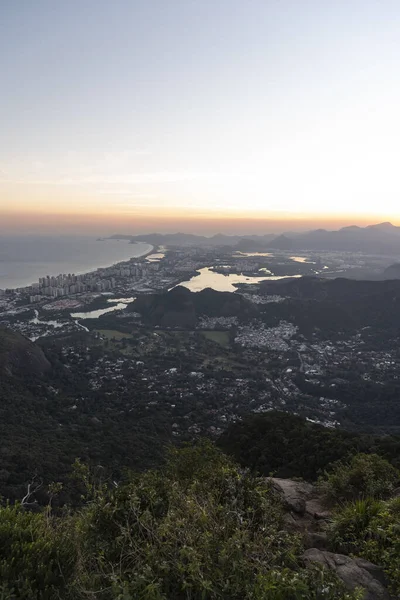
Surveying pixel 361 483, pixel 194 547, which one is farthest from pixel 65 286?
pixel 194 547

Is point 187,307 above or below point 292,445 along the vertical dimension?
below

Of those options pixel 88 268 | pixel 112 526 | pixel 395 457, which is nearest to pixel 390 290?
pixel 395 457

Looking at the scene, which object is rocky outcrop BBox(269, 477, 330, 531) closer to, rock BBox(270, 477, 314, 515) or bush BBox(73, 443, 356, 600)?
rock BBox(270, 477, 314, 515)

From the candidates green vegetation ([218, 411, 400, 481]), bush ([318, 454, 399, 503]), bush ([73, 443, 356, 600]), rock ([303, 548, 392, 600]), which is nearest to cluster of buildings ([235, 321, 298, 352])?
green vegetation ([218, 411, 400, 481])

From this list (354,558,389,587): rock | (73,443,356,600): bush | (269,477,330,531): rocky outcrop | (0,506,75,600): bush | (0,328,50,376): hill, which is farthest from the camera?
(0,328,50,376): hill

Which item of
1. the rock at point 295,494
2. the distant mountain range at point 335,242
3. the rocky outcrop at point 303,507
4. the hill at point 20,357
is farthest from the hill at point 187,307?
the distant mountain range at point 335,242

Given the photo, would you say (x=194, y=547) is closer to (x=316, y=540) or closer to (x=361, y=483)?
(x=316, y=540)
